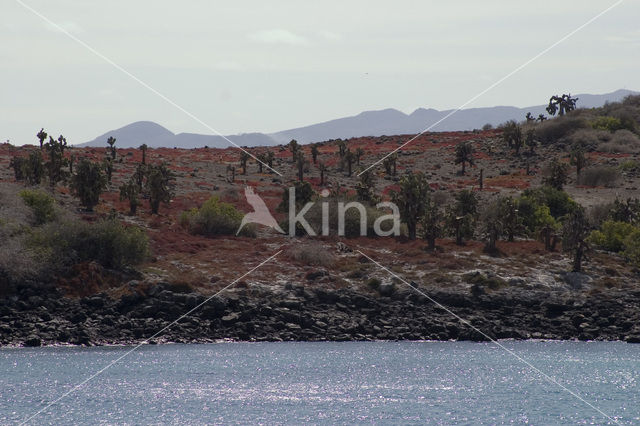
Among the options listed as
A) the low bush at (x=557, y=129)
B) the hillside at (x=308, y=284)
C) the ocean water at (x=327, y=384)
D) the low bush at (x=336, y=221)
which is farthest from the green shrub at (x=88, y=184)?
the low bush at (x=557, y=129)

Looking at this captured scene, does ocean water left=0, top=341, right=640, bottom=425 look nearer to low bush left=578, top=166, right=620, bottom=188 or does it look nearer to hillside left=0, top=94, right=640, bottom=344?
hillside left=0, top=94, right=640, bottom=344

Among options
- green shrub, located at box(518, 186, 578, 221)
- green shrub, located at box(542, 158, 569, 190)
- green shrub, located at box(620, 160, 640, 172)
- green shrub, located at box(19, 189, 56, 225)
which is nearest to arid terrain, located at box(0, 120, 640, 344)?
green shrub, located at box(19, 189, 56, 225)

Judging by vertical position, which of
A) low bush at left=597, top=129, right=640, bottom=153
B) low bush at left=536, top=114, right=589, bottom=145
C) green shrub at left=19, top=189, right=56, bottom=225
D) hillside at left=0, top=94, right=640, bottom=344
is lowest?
hillside at left=0, top=94, right=640, bottom=344

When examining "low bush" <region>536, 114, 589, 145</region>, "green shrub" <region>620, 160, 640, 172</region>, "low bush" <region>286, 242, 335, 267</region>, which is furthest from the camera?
"low bush" <region>536, 114, 589, 145</region>

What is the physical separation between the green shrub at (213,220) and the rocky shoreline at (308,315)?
1725 cm

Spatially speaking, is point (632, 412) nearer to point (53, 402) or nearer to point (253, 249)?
point (53, 402)

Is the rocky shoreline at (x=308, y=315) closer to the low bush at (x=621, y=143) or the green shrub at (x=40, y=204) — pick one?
the green shrub at (x=40, y=204)

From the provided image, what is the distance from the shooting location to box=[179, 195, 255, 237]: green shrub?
3433 inches

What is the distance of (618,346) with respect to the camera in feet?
208

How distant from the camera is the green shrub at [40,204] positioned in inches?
3076

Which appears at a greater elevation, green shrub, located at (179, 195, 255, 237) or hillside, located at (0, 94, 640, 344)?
green shrub, located at (179, 195, 255, 237)

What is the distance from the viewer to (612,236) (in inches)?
3312

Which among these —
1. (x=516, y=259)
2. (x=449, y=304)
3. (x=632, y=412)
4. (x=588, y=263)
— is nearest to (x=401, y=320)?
(x=449, y=304)

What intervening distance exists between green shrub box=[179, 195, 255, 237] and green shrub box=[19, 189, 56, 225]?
14.4 m
